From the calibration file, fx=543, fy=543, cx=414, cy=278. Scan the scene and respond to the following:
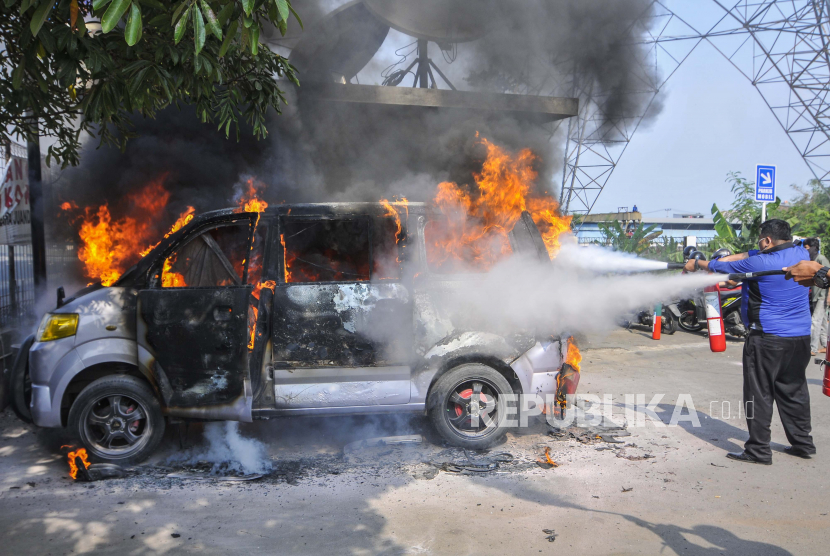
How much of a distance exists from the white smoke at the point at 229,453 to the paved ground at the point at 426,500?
126mm

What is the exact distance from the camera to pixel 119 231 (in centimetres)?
749

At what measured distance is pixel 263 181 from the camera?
8.91 m

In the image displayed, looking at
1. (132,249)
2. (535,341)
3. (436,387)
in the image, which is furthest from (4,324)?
(535,341)

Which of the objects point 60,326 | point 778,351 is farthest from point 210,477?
point 778,351

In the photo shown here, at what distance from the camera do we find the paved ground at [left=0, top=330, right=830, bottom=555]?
3316 mm

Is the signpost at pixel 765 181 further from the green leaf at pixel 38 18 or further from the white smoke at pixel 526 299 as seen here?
the green leaf at pixel 38 18

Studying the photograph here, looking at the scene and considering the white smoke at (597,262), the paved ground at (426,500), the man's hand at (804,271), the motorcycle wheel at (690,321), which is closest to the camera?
the paved ground at (426,500)

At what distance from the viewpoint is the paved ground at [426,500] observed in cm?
332

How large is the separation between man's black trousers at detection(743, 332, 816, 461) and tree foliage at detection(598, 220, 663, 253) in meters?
9.54

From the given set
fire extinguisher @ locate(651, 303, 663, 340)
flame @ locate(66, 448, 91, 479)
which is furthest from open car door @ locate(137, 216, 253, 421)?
fire extinguisher @ locate(651, 303, 663, 340)

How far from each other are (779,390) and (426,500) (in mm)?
3259

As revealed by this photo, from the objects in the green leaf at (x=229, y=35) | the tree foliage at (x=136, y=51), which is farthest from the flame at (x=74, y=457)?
the green leaf at (x=229, y=35)

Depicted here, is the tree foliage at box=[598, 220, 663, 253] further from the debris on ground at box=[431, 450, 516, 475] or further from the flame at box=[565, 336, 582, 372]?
the debris on ground at box=[431, 450, 516, 475]

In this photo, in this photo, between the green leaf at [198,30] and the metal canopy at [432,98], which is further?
the metal canopy at [432,98]
